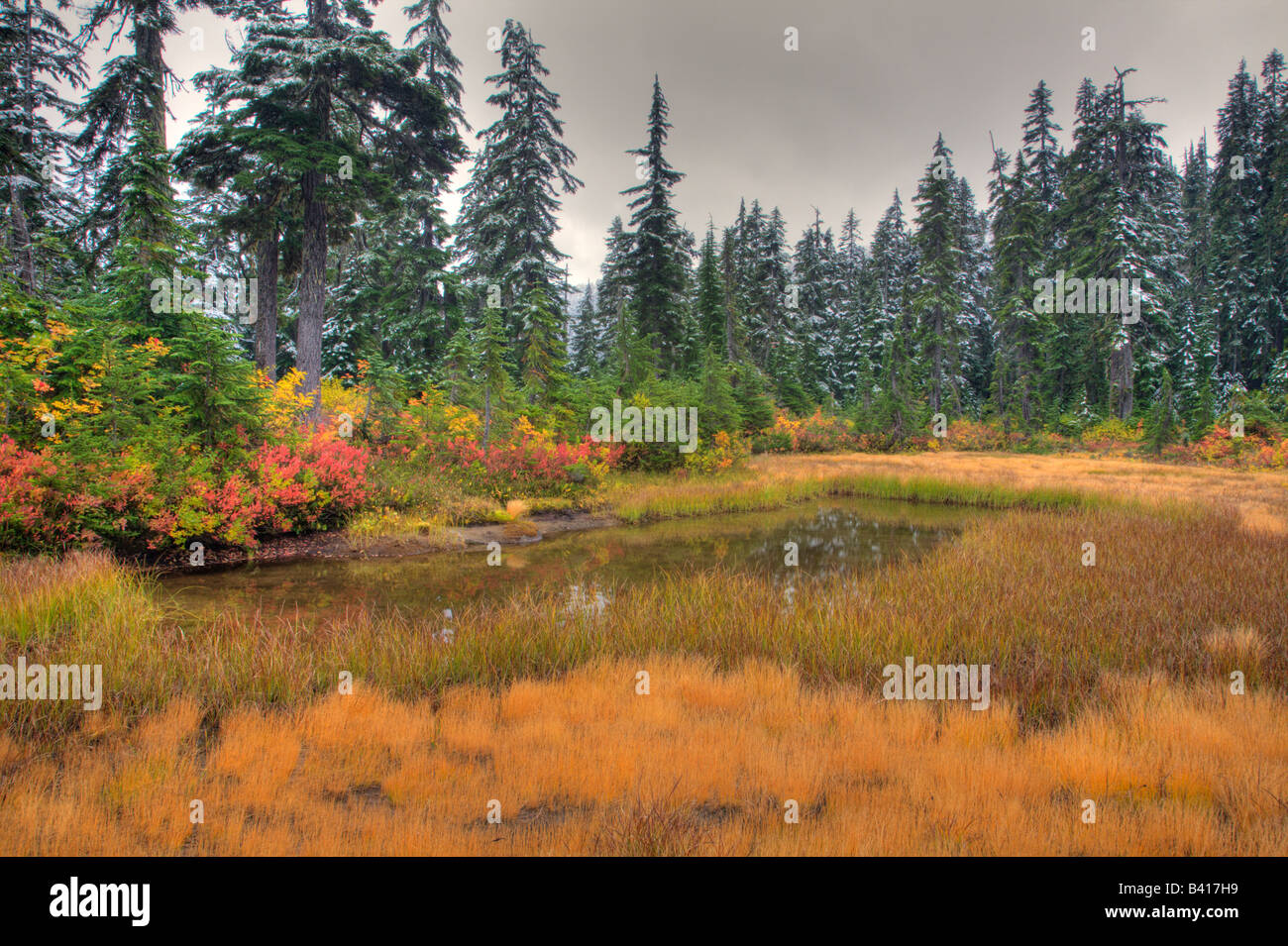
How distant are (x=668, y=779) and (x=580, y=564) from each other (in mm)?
8984

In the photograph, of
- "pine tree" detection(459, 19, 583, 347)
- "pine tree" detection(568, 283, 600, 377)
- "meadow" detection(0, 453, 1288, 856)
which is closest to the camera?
"meadow" detection(0, 453, 1288, 856)

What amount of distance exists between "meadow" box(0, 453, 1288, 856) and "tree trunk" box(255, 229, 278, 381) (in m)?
11.2

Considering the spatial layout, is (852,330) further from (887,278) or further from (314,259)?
(314,259)

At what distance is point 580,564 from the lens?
1241cm

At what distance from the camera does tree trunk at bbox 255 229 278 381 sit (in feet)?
57.9

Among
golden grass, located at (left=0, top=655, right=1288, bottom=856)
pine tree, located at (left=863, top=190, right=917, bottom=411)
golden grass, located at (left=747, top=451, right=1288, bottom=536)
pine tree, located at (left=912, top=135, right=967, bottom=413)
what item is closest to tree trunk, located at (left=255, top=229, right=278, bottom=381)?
golden grass, located at (left=0, top=655, right=1288, bottom=856)

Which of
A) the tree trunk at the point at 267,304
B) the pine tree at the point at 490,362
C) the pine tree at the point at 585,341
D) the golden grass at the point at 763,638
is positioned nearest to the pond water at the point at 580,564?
the golden grass at the point at 763,638

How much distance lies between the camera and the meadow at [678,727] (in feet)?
9.82

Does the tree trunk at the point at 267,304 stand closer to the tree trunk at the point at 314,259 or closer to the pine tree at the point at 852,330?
the tree trunk at the point at 314,259

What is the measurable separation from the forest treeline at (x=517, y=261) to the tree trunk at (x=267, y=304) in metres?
0.11

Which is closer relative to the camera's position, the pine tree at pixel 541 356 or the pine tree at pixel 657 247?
the pine tree at pixel 541 356

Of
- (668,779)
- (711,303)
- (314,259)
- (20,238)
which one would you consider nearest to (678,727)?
(668,779)

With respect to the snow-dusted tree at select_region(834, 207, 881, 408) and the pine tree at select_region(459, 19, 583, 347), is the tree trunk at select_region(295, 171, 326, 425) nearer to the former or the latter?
the pine tree at select_region(459, 19, 583, 347)

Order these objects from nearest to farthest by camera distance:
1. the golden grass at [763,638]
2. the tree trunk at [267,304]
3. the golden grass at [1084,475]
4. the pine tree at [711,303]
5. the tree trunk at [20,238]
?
the golden grass at [763,638] < the golden grass at [1084,475] < the tree trunk at [267,304] < the tree trunk at [20,238] < the pine tree at [711,303]
